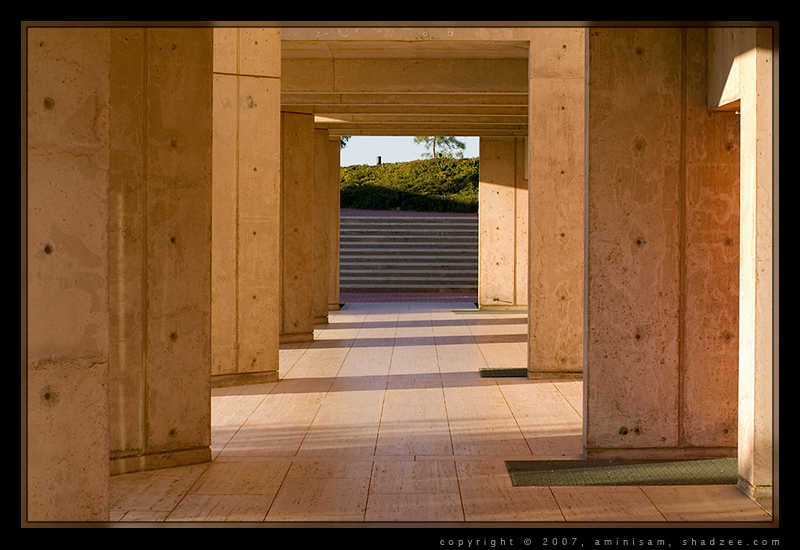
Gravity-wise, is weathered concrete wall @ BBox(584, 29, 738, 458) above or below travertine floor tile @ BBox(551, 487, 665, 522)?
above

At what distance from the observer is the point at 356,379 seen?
9242 millimetres

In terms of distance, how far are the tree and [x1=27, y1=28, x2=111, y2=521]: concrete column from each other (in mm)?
44150

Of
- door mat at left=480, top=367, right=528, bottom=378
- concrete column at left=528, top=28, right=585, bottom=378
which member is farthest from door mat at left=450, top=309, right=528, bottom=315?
concrete column at left=528, top=28, right=585, bottom=378

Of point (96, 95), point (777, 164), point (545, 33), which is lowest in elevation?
point (777, 164)

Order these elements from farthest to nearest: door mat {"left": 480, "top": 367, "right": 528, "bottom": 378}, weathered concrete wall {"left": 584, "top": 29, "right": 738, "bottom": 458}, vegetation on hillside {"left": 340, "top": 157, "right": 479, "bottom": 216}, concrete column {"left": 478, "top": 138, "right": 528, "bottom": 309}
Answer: vegetation on hillside {"left": 340, "top": 157, "right": 479, "bottom": 216}, concrete column {"left": 478, "top": 138, "right": 528, "bottom": 309}, door mat {"left": 480, "top": 367, "right": 528, "bottom": 378}, weathered concrete wall {"left": 584, "top": 29, "right": 738, "bottom": 458}

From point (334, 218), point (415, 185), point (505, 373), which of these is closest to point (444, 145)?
point (415, 185)

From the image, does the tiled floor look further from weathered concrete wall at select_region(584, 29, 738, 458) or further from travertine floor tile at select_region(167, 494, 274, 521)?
weathered concrete wall at select_region(584, 29, 738, 458)

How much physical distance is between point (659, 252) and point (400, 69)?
6950 millimetres

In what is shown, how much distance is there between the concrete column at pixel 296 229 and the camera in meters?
12.1

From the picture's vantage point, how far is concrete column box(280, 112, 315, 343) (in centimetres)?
1213
